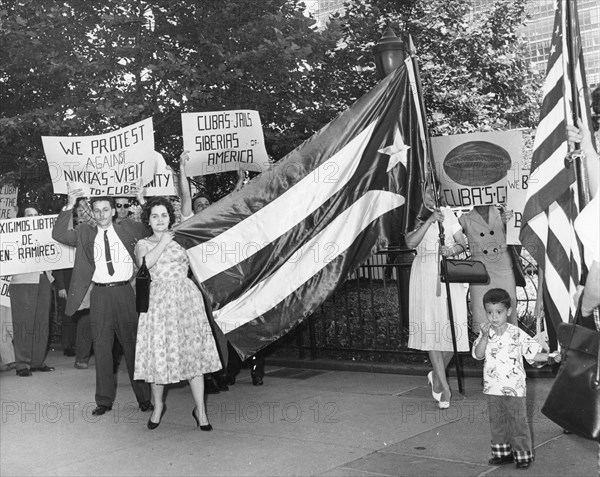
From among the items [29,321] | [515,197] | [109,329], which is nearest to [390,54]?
[515,197]

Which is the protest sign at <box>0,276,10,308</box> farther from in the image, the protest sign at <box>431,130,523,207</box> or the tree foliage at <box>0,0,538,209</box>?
the protest sign at <box>431,130,523,207</box>

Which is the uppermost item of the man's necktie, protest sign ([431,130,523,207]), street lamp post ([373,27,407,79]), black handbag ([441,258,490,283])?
street lamp post ([373,27,407,79])

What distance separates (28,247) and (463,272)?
5.33 metres

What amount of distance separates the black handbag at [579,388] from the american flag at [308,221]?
2.69m

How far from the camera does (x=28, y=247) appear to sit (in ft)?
29.2

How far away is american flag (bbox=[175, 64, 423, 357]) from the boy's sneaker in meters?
1.81

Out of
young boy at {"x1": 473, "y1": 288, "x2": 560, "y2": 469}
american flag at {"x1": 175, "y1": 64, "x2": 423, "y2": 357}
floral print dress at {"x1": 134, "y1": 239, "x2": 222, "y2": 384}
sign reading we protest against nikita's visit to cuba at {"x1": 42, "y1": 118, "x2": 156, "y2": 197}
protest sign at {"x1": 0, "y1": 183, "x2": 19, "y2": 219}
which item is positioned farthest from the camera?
protest sign at {"x1": 0, "y1": 183, "x2": 19, "y2": 219}

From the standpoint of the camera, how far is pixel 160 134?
10898 mm

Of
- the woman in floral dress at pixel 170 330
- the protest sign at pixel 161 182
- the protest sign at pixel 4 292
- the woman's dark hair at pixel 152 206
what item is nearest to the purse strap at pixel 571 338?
the woman in floral dress at pixel 170 330

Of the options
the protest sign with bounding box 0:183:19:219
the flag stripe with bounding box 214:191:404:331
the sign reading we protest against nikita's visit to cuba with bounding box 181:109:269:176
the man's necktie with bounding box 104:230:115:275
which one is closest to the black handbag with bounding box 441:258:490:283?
the flag stripe with bounding box 214:191:404:331

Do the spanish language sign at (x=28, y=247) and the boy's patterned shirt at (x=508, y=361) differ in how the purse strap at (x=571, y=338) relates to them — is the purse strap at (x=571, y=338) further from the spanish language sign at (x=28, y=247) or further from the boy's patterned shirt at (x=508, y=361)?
the spanish language sign at (x=28, y=247)

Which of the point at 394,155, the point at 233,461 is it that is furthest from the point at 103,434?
the point at 394,155

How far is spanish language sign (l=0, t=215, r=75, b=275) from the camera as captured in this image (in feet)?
29.0

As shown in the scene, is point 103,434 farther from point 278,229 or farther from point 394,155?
point 394,155
